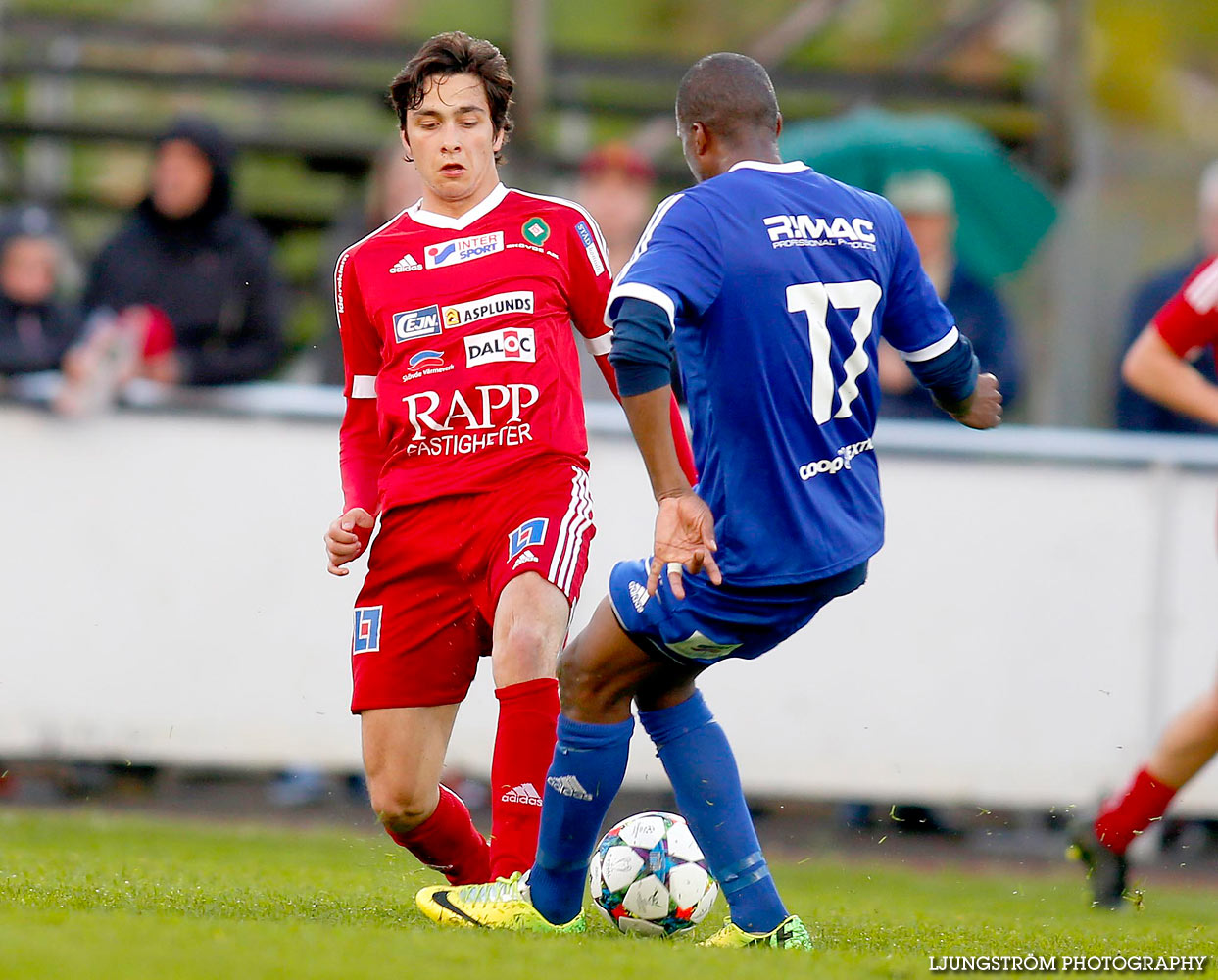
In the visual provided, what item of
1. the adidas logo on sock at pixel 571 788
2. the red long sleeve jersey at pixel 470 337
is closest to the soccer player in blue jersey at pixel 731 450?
the adidas logo on sock at pixel 571 788

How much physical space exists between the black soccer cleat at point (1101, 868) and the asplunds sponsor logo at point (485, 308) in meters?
2.71

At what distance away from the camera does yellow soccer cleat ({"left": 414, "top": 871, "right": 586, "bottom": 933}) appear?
4723 millimetres

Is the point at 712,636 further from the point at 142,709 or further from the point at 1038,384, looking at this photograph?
the point at 1038,384

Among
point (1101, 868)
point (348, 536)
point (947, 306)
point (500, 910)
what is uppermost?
point (947, 306)

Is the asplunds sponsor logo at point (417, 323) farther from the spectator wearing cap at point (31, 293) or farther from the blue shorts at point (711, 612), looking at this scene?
the spectator wearing cap at point (31, 293)

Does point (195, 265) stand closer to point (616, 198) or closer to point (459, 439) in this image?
point (616, 198)

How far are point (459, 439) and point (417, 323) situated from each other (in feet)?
1.11

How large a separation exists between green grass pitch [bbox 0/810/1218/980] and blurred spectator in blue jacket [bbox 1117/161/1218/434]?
2425 mm

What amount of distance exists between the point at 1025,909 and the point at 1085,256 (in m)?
5.85

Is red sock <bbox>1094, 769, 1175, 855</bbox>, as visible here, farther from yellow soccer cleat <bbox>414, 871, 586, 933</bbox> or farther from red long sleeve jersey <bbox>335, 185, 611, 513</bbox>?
red long sleeve jersey <bbox>335, 185, 611, 513</bbox>

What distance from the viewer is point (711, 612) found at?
4.42 metres

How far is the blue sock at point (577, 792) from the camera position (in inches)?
182

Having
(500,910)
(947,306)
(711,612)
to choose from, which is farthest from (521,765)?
(947,306)

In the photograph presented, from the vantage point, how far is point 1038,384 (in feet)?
35.3
